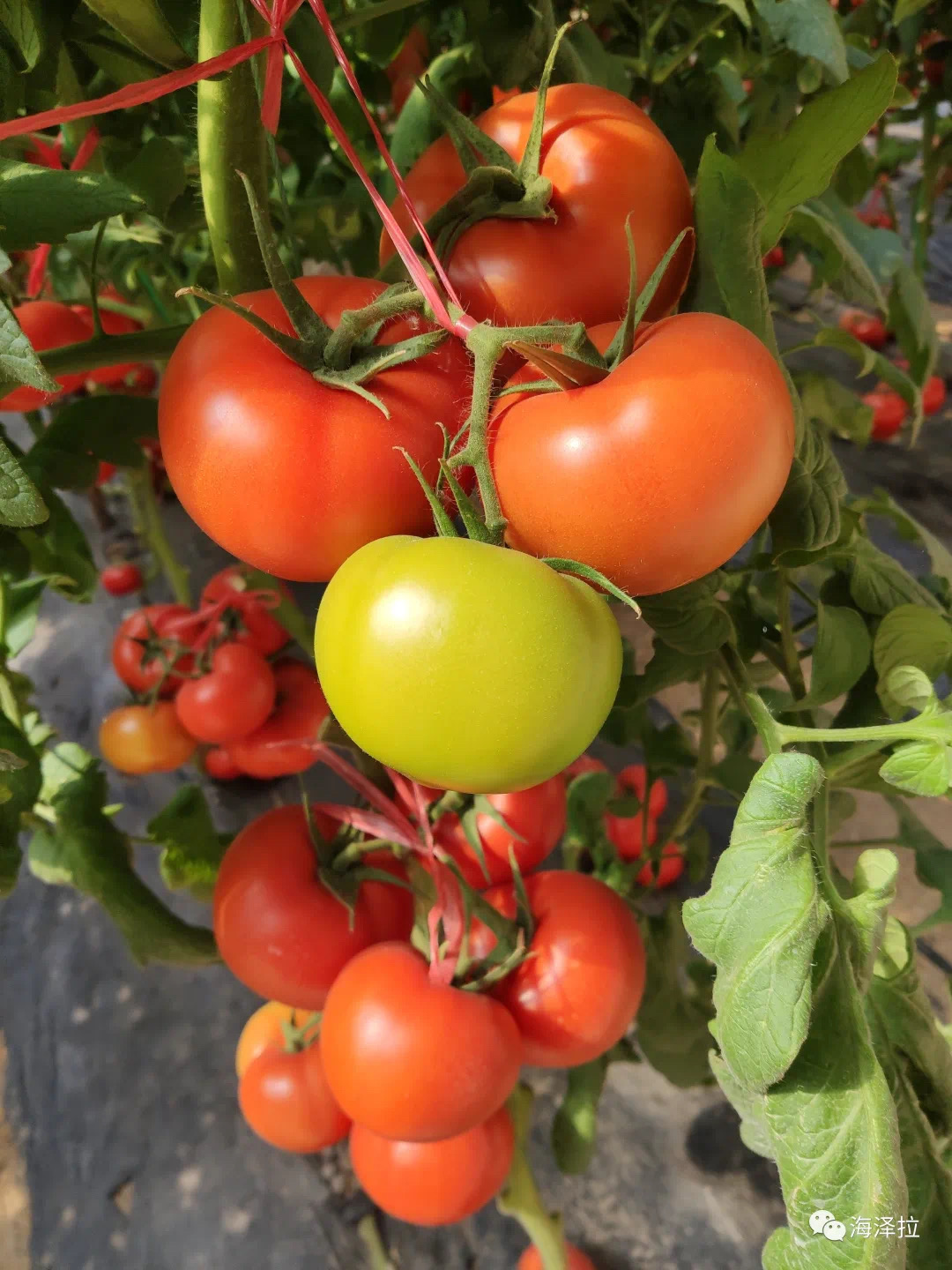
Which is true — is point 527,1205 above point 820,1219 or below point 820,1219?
below

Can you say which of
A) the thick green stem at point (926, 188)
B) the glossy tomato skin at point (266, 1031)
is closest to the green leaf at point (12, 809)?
the glossy tomato skin at point (266, 1031)

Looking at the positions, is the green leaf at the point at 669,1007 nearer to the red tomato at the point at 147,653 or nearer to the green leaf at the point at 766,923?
the green leaf at the point at 766,923

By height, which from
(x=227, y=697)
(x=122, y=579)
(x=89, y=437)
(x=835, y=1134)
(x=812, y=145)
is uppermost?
(x=812, y=145)

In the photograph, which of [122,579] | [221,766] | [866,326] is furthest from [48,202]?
[866,326]

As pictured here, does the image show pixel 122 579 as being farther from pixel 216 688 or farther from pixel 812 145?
pixel 812 145

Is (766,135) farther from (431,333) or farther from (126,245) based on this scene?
(126,245)

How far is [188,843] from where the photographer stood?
514 millimetres

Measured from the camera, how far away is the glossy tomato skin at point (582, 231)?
26 cm

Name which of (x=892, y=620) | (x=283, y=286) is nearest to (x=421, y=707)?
(x=283, y=286)

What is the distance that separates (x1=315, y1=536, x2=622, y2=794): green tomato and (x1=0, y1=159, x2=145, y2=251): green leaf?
6.2 inches

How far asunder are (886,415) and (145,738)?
3.83 feet

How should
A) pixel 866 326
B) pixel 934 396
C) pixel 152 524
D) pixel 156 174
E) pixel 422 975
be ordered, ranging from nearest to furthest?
pixel 156 174
pixel 422 975
pixel 152 524
pixel 934 396
pixel 866 326

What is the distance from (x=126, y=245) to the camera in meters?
0.44

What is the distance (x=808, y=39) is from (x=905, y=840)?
442mm
